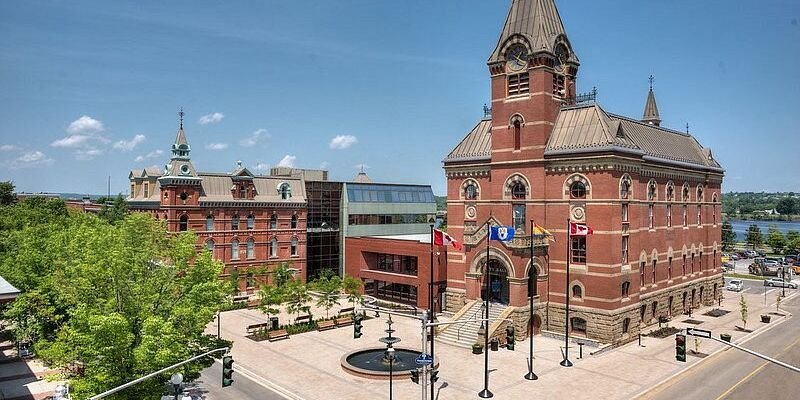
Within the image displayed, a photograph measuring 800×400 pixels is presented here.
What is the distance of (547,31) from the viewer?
153 feet

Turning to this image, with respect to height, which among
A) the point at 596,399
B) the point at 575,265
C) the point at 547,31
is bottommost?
the point at 596,399

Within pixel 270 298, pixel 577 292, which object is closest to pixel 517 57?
pixel 577 292

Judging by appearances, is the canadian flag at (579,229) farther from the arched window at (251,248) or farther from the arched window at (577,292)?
the arched window at (251,248)

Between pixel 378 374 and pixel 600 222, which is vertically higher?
pixel 600 222

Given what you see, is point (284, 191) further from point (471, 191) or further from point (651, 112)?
point (651, 112)

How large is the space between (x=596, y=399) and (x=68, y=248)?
100.0 feet

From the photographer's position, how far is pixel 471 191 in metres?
51.7

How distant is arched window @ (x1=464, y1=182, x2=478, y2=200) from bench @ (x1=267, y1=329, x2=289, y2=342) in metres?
20.2

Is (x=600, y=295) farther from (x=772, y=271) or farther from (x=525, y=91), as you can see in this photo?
(x=772, y=271)

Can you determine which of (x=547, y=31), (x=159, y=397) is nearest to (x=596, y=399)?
(x=159, y=397)

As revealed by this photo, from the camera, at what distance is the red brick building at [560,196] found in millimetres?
43094

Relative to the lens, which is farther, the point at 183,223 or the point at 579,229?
the point at 183,223

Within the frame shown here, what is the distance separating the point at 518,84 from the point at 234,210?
36088 millimetres

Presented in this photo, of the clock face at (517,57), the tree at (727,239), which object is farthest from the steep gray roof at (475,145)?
the tree at (727,239)
